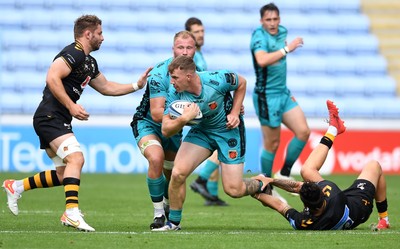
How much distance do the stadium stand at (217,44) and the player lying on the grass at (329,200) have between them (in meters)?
10.9

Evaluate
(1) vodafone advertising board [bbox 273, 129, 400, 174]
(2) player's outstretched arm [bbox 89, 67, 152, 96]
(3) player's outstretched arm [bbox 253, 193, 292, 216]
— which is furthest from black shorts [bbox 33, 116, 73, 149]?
(1) vodafone advertising board [bbox 273, 129, 400, 174]

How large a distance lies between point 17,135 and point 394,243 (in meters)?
11.4

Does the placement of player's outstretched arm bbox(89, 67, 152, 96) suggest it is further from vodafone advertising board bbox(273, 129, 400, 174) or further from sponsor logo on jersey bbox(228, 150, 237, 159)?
vodafone advertising board bbox(273, 129, 400, 174)

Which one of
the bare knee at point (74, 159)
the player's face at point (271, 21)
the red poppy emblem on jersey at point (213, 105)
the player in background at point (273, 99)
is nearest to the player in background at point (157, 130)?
the red poppy emblem on jersey at point (213, 105)

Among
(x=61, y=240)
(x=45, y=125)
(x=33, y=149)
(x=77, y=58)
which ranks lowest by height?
(x=33, y=149)

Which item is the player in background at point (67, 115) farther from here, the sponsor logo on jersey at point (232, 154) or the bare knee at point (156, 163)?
the sponsor logo on jersey at point (232, 154)

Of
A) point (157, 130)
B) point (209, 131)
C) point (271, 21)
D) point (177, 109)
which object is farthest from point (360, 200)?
point (271, 21)

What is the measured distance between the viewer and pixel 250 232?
899 cm

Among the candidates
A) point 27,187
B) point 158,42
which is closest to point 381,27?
point 158,42

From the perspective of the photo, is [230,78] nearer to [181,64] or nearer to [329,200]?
[181,64]

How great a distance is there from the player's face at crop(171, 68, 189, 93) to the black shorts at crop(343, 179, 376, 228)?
196 centimetres

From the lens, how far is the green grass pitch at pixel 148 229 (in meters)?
7.95

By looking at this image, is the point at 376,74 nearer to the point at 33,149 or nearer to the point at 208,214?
the point at 33,149

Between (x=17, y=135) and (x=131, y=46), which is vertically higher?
(x=131, y=46)
